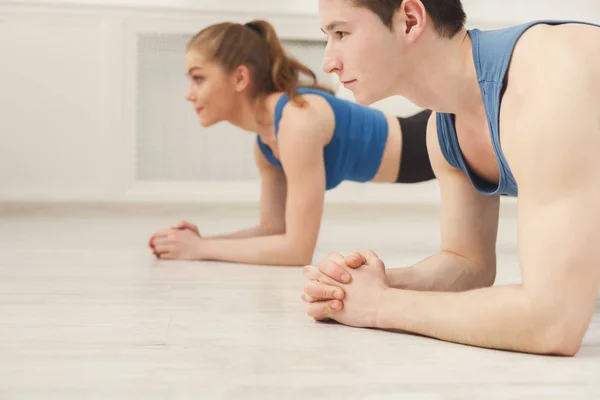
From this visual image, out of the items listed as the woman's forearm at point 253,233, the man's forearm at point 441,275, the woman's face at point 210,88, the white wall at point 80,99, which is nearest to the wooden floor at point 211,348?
the man's forearm at point 441,275

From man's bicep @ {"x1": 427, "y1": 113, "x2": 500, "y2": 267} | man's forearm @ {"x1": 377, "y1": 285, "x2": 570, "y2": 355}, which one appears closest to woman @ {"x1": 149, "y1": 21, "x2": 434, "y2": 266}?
man's bicep @ {"x1": 427, "y1": 113, "x2": 500, "y2": 267}

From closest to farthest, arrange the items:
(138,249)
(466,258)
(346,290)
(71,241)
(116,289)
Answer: (346,290), (466,258), (116,289), (138,249), (71,241)

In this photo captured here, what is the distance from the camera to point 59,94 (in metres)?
3.20

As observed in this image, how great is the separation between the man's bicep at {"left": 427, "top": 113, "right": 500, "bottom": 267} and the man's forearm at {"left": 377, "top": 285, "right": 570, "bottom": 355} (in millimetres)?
261

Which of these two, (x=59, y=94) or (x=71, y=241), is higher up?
(x=59, y=94)

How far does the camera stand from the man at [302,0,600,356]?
0.92m

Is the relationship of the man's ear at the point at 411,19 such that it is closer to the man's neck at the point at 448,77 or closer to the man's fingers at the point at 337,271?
the man's neck at the point at 448,77

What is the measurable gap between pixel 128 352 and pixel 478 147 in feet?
1.95

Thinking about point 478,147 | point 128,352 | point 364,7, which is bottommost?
point 128,352

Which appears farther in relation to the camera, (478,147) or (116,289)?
(116,289)

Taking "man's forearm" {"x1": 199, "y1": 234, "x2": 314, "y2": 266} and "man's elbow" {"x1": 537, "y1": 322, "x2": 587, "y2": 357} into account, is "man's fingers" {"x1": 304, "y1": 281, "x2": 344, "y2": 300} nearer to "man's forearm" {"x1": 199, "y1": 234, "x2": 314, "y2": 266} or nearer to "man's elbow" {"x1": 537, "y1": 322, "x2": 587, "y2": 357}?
"man's elbow" {"x1": 537, "y1": 322, "x2": 587, "y2": 357}

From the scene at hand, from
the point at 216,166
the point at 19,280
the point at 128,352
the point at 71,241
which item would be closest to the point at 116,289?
the point at 19,280

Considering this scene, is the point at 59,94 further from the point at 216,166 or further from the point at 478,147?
the point at 478,147

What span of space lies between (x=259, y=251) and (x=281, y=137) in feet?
0.89
